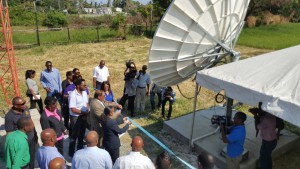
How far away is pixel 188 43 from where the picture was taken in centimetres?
724

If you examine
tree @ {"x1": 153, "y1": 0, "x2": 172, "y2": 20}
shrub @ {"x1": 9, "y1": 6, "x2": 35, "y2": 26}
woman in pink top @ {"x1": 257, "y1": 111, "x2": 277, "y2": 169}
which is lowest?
woman in pink top @ {"x1": 257, "y1": 111, "x2": 277, "y2": 169}

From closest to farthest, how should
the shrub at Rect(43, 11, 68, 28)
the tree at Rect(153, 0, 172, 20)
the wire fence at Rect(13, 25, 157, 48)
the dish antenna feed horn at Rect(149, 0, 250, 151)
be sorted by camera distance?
1. the dish antenna feed horn at Rect(149, 0, 250, 151)
2. the wire fence at Rect(13, 25, 157, 48)
3. the tree at Rect(153, 0, 172, 20)
4. the shrub at Rect(43, 11, 68, 28)

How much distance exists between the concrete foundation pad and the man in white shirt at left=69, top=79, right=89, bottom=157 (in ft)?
9.55

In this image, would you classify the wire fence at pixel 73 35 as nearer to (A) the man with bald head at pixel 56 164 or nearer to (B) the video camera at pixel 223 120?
(B) the video camera at pixel 223 120

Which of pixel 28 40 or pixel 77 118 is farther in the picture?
pixel 28 40

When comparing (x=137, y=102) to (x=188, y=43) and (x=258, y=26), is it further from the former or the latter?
(x=258, y=26)

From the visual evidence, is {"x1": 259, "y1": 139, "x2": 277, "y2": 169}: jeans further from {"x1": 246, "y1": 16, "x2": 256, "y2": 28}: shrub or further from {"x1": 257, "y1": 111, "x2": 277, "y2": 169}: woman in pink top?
{"x1": 246, "y1": 16, "x2": 256, "y2": 28}: shrub

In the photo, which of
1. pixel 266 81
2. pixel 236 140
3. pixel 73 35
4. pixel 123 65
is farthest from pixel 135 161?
pixel 73 35

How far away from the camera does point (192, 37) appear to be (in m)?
7.16

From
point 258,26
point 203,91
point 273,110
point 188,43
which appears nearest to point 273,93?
point 273,110

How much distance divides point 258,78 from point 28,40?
79.5 feet

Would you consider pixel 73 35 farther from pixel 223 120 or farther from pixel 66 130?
pixel 223 120

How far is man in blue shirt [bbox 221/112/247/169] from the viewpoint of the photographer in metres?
5.56

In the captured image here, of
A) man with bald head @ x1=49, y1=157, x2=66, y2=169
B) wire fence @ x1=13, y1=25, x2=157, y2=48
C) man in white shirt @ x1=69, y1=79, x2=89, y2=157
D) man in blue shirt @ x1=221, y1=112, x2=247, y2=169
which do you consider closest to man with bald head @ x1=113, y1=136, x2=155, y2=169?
man with bald head @ x1=49, y1=157, x2=66, y2=169
